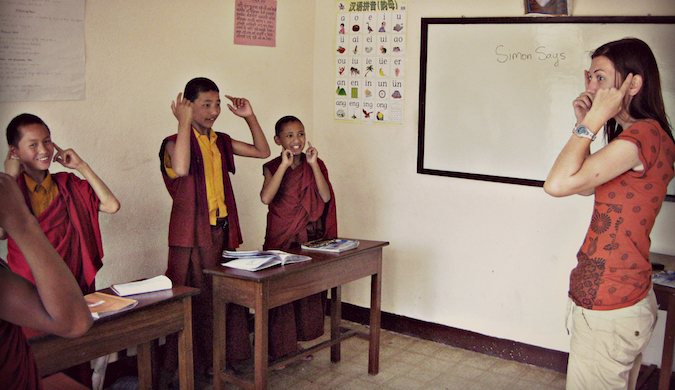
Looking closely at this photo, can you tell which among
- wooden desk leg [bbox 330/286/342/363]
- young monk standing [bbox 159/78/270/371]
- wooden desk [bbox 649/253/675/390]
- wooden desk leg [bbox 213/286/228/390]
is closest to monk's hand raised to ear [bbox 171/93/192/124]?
young monk standing [bbox 159/78/270/371]

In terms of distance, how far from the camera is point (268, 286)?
269 cm

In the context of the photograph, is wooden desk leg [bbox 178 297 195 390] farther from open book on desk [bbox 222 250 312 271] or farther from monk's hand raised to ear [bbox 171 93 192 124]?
monk's hand raised to ear [bbox 171 93 192 124]

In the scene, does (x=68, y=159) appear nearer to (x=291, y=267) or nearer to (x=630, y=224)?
(x=291, y=267)

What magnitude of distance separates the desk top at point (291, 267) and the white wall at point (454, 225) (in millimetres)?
757

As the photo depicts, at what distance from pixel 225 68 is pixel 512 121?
5.59 feet

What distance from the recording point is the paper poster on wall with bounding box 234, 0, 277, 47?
3.72 meters

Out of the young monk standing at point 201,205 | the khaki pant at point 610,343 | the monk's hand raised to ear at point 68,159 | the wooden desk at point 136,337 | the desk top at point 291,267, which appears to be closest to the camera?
the khaki pant at point 610,343

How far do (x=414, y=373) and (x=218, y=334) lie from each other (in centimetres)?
120

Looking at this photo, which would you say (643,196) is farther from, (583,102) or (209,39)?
(209,39)

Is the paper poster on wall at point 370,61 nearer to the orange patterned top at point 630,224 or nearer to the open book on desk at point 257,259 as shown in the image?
the open book on desk at point 257,259

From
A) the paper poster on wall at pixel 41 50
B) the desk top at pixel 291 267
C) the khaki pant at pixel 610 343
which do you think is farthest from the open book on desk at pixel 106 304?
the khaki pant at pixel 610 343

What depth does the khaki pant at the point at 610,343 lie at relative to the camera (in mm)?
1906

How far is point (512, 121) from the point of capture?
3506 millimetres

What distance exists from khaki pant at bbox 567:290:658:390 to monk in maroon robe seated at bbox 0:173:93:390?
4.94 ft
